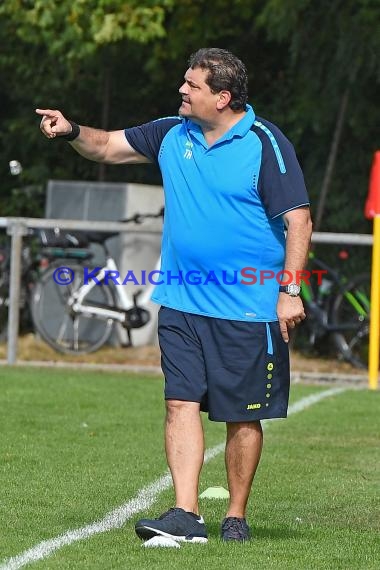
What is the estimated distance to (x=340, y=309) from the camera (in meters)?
15.6

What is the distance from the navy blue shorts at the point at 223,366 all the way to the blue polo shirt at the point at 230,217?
64mm

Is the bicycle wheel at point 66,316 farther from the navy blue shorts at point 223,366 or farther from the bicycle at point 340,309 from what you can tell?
the navy blue shorts at point 223,366

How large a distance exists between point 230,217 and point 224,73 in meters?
0.63

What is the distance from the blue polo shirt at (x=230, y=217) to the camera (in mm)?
6535

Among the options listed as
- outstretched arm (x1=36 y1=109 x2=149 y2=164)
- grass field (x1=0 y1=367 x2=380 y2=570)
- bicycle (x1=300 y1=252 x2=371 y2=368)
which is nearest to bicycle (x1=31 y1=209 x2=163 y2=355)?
bicycle (x1=300 y1=252 x2=371 y2=368)

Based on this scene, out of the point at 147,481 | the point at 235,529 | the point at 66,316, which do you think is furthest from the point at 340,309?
the point at 235,529

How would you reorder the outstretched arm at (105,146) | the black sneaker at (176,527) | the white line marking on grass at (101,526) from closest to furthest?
the white line marking on grass at (101,526)
the black sneaker at (176,527)
the outstretched arm at (105,146)

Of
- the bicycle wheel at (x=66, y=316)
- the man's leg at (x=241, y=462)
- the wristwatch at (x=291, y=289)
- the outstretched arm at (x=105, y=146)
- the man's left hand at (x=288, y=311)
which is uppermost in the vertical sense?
the outstretched arm at (x=105, y=146)

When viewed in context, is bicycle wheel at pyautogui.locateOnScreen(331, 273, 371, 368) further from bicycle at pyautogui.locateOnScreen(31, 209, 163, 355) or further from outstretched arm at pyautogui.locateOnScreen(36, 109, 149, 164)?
outstretched arm at pyautogui.locateOnScreen(36, 109, 149, 164)

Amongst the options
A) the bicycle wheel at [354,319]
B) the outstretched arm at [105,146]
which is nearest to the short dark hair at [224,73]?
the outstretched arm at [105,146]

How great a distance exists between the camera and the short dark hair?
260 inches

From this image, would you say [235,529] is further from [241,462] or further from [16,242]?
[16,242]

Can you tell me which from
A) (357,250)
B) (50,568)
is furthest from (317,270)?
(50,568)

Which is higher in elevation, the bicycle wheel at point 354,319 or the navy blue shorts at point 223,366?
the navy blue shorts at point 223,366
